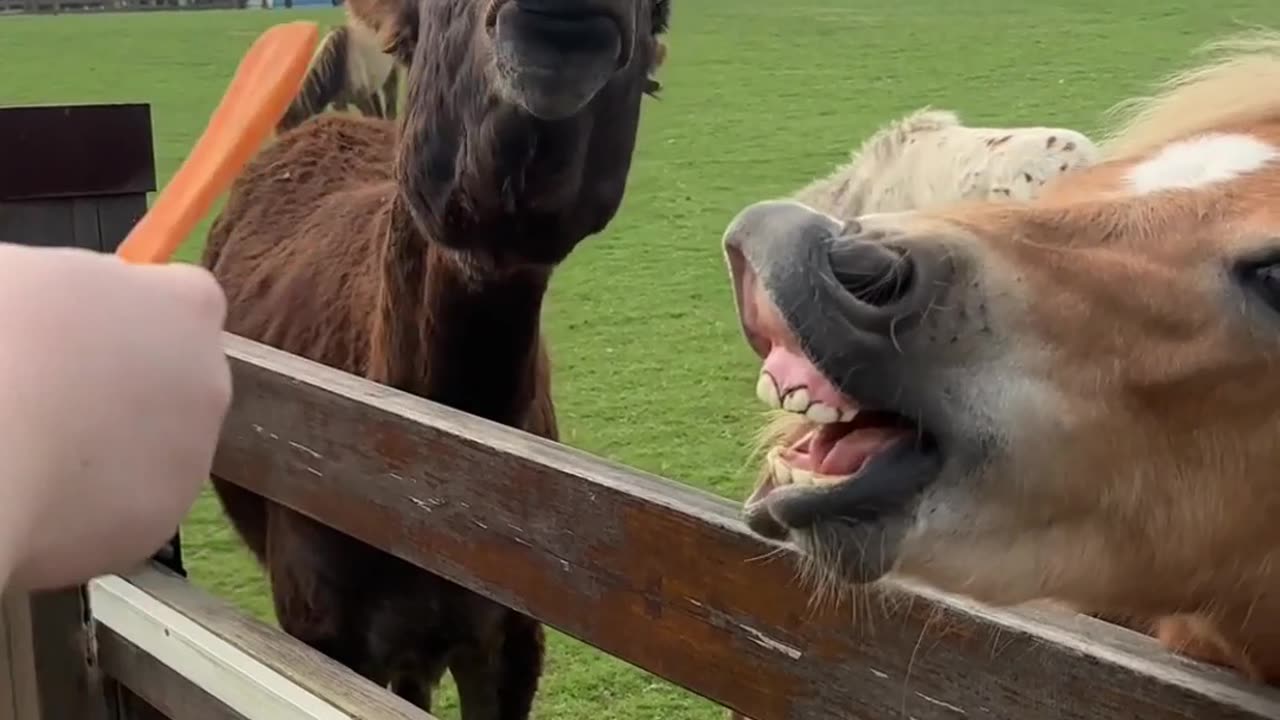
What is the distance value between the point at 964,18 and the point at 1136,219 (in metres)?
13.3

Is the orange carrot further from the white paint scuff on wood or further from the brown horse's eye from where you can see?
the brown horse's eye

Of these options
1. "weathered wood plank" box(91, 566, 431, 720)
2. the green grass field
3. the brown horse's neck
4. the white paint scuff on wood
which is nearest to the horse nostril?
"weathered wood plank" box(91, 566, 431, 720)

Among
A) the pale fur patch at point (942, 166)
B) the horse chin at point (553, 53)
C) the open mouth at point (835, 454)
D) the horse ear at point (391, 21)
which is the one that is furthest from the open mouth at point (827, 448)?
the pale fur patch at point (942, 166)

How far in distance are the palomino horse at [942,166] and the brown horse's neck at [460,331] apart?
73 centimetres

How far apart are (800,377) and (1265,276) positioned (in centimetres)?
30

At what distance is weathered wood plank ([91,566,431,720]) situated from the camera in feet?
5.15

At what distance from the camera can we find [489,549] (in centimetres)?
154

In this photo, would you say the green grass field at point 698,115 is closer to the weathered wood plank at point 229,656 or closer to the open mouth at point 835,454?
the weathered wood plank at point 229,656

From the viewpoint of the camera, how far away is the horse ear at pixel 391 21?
2.30 meters

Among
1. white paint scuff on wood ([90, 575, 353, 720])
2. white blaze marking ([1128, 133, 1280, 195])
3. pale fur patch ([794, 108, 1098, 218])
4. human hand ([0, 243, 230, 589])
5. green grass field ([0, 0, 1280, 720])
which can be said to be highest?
white blaze marking ([1128, 133, 1280, 195])

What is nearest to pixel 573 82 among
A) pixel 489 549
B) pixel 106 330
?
pixel 489 549

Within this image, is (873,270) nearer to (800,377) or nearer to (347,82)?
(800,377)

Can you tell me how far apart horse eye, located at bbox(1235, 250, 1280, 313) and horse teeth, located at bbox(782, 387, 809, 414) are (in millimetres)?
283

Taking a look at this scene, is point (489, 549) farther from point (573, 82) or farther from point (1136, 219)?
point (1136, 219)
